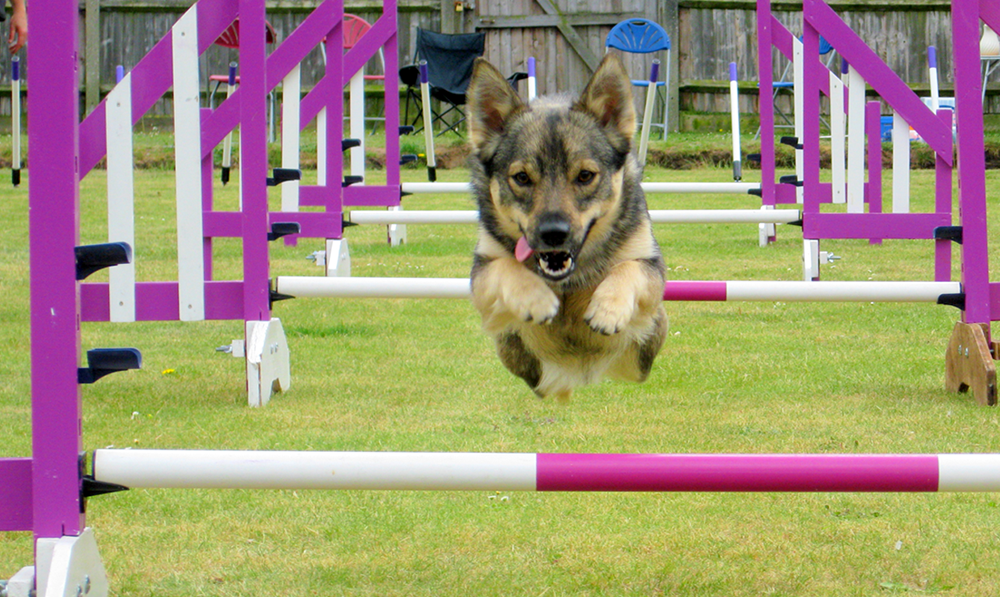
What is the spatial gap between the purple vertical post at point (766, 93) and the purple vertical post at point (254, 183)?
4.20m

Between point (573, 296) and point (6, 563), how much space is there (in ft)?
5.87

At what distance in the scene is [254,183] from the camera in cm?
452

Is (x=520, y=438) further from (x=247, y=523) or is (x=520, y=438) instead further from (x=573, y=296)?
(x=247, y=523)

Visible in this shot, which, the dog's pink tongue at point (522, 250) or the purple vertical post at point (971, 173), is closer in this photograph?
the dog's pink tongue at point (522, 250)

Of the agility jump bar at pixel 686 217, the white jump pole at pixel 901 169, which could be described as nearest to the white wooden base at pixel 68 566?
the agility jump bar at pixel 686 217

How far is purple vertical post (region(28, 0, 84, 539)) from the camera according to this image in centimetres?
247

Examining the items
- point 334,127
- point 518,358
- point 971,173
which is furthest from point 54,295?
point 334,127

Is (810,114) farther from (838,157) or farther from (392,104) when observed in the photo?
(392,104)

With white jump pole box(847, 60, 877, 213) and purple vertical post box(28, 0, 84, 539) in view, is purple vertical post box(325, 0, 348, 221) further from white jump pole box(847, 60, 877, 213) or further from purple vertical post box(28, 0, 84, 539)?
purple vertical post box(28, 0, 84, 539)

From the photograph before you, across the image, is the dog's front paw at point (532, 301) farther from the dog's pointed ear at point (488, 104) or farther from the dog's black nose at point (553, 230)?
the dog's pointed ear at point (488, 104)

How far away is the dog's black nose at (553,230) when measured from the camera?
289cm

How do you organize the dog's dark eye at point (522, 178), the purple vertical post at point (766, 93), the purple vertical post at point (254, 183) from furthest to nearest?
the purple vertical post at point (766, 93) < the purple vertical post at point (254, 183) < the dog's dark eye at point (522, 178)

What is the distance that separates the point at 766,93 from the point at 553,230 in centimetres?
544

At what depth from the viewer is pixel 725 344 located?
18.4 feet
